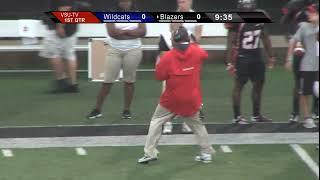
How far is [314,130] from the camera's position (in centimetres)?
938

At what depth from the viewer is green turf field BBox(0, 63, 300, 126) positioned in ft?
33.5

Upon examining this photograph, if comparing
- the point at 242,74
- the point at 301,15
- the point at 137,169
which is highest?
the point at 301,15

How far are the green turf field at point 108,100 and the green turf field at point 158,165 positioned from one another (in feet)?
5.01

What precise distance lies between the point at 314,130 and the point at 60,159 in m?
3.26

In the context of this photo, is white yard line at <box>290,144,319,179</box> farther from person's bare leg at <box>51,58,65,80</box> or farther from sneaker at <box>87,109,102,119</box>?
person's bare leg at <box>51,58,65,80</box>

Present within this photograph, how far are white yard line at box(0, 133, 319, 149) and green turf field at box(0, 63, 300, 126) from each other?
0.87 metres

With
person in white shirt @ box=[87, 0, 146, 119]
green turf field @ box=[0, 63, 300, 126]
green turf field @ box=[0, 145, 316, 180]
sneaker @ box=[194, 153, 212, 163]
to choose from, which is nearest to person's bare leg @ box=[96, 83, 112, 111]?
person in white shirt @ box=[87, 0, 146, 119]

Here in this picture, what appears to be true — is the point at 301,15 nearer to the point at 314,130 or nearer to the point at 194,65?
the point at 314,130

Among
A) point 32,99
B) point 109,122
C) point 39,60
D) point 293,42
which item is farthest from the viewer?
point 39,60

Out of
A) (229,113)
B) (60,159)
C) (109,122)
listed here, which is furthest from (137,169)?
(229,113)

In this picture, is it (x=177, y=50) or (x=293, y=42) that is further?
(x=293, y=42)

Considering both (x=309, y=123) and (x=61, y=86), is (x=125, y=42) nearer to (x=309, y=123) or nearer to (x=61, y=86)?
(x=61, y=86)

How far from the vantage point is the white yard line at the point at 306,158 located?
770 cm

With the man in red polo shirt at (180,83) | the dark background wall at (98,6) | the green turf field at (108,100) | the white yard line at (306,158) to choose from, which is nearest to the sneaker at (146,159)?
the man in red polo shirt at (180,83)
